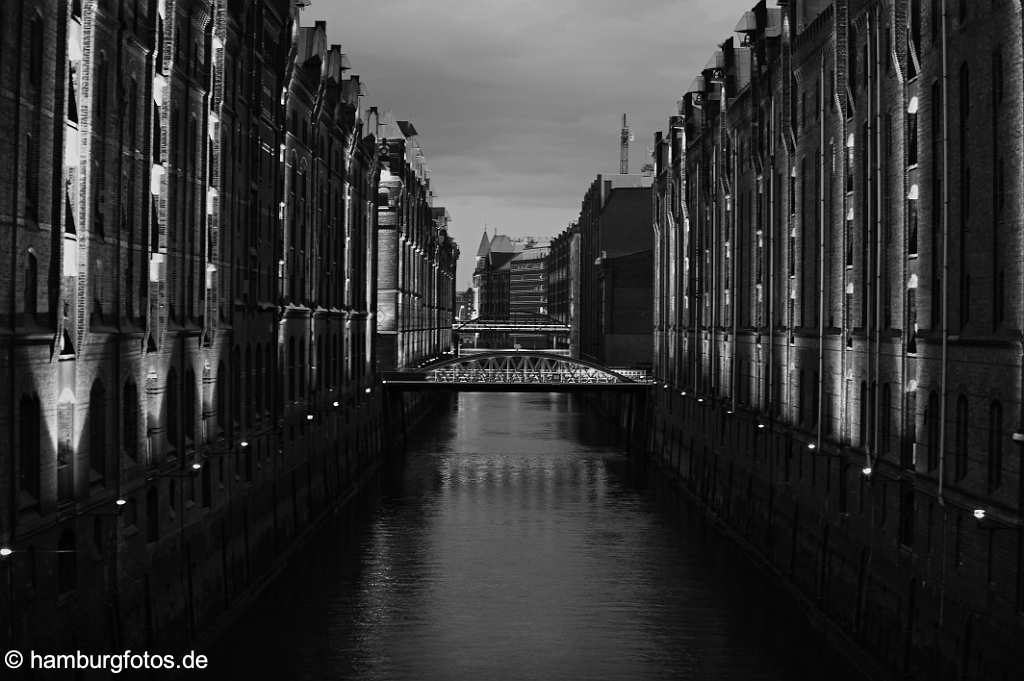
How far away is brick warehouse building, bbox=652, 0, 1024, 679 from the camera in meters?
24.6

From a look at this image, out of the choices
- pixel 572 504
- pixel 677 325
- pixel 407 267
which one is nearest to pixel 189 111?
pixel 572 504

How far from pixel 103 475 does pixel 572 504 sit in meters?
33.2

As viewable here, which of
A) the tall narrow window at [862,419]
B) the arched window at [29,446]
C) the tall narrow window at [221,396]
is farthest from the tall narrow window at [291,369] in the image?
the arched window at [29,446]

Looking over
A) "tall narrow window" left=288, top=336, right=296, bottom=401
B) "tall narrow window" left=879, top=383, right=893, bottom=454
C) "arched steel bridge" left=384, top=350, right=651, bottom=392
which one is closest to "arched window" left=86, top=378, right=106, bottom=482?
"tall narrow window" left=879, top=383, right=893, bottom=454

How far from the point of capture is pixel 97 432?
26734mm

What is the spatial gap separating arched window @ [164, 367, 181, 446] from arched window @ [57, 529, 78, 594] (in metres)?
7.90

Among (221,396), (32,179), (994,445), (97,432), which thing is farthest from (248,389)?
(994,445)

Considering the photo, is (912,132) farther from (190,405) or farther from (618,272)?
(618,272)

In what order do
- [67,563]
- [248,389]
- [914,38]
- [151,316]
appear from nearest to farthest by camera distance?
[67,563] < [914,38] < [151,316] < [248,389]

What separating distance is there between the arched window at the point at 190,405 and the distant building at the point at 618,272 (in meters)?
65.2

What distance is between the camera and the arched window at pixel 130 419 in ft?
94.5

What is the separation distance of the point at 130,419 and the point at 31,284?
6.66 metres

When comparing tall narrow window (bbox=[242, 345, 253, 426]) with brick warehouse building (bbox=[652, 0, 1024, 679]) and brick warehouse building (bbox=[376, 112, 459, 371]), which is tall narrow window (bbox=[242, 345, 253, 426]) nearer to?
brick warehouse building (bbox=[652, 0, 1024, 679])

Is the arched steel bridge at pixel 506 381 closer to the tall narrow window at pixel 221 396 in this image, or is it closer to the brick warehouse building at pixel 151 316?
the brick warehouse building at pixel 151 316
